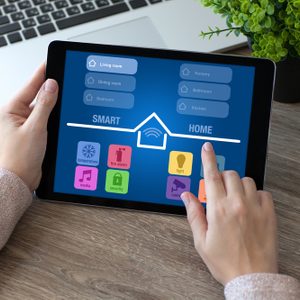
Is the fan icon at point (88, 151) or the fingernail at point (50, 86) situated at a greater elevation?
the fingernail at point (50, 86)

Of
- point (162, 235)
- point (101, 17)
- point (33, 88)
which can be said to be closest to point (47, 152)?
point (33, 88)

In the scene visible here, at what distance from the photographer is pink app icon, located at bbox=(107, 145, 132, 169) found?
881mm

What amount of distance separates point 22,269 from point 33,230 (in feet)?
0.21

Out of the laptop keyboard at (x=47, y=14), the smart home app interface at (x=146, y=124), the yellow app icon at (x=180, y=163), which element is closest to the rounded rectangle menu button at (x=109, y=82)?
the smart home app interface at (x=146, y=124)

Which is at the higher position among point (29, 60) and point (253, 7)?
point (253, 7)

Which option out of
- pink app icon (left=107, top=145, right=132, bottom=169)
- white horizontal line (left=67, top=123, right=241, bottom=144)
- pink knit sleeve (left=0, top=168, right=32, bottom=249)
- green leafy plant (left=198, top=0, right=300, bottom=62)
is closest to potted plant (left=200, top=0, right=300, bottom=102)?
green leafy plant (left=198, top=0, right=300, bottom=62)

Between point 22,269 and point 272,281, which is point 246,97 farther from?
point 22,269

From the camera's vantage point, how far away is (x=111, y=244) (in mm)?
865

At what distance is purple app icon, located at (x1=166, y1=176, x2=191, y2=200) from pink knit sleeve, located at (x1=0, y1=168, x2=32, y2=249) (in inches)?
7.9

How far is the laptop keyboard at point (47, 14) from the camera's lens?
1.11m

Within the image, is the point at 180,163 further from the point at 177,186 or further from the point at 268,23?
the point at 268,23

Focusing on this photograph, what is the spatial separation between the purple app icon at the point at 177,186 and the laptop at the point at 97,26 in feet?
0.92

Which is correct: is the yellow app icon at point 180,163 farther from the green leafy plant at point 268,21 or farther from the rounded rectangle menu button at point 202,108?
the green leafy plant at point 268,21

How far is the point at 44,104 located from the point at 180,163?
21 cm
